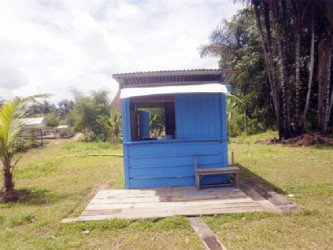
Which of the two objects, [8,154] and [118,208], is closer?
[118,208]

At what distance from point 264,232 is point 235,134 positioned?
53.1ft

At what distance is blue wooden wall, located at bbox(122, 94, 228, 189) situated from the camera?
220 inches

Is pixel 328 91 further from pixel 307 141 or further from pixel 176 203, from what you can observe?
pixel 176 203

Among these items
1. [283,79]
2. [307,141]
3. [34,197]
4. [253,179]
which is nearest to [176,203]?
[253,179]

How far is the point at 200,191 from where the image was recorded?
5.26m

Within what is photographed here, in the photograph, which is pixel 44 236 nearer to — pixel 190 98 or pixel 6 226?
pixel 6 226

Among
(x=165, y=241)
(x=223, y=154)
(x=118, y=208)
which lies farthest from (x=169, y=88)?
(x=165, y=241)

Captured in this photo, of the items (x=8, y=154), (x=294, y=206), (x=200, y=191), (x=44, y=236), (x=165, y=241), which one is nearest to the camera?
(x=165, y=241)

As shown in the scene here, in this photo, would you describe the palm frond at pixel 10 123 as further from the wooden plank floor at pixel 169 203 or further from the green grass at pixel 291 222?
the green grass at pixel 291 222

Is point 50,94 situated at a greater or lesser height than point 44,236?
greater

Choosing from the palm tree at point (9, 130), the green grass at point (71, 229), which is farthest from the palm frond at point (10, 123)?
the green grass at point (71, 229)

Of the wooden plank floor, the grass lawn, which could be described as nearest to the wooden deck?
the wooden plank floor

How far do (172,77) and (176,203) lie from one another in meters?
2.86

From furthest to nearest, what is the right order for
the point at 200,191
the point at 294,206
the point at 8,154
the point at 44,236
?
1. the point at 8,154
2. the point at 200,191
3. the point at 294,206
4. the point at 44,236
